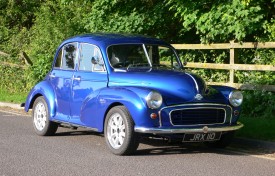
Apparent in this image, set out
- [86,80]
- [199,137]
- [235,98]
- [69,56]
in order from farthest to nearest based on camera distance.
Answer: [69,56]
[86,80]
[235,98]
[199,137]

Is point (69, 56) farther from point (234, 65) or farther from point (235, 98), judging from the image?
point (234, 65)

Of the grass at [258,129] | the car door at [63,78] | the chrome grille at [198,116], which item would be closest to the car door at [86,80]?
the car door at [63,78]

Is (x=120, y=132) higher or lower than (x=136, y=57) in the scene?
lower

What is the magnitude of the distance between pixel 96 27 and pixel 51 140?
7032 millimetres

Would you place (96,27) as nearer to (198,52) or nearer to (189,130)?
(198,52)

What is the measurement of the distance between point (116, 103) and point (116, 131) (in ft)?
1.36

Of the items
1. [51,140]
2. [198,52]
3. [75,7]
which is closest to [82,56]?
[51,140]

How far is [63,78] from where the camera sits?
1045 cm

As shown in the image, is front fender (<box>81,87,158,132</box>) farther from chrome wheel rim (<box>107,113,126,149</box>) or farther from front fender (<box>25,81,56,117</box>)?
front fender (<box>25,81,56,117</box>)

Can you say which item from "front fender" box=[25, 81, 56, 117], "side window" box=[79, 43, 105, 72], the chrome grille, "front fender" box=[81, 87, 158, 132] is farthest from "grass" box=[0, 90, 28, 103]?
the chrome grille

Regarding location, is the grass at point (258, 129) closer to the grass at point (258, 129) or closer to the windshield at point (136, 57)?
the grass at point (258, 129)

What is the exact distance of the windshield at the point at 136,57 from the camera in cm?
968

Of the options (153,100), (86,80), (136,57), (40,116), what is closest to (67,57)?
(86,80)

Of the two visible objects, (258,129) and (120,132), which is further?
(258,129)
